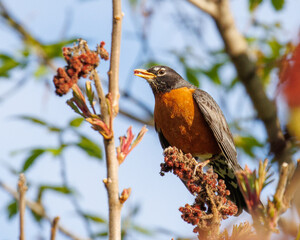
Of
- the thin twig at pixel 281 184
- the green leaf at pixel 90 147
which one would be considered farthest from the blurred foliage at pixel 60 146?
the thin twig at pixel 281 184

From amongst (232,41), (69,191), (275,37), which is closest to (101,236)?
(69,191)

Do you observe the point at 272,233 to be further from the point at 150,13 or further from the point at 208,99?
the point at 150,13

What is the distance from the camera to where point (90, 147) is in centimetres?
405

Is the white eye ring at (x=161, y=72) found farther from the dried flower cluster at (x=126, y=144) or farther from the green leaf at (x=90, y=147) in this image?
the dried flower cluster at (x=126, y=144)

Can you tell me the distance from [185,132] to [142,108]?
1.70 m

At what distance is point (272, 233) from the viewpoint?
0.96m

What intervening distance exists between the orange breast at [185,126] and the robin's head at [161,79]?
14.1 inches

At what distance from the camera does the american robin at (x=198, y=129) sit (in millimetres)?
4062

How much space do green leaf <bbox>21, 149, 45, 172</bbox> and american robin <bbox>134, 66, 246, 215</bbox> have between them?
46.4 inches

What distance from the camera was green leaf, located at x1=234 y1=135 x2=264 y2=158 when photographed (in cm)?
479

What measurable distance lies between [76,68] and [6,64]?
2753 millimetres

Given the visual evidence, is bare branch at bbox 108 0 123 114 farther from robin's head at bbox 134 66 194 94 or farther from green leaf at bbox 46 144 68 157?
robin's head at bbox 134 66 194 94

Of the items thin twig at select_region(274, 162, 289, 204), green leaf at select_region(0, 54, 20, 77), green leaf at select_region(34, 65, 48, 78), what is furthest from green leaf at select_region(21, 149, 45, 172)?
thin twig at select_region(274, 162, 289, 204)

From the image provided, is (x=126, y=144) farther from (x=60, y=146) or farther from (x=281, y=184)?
(x=60, y=146)
